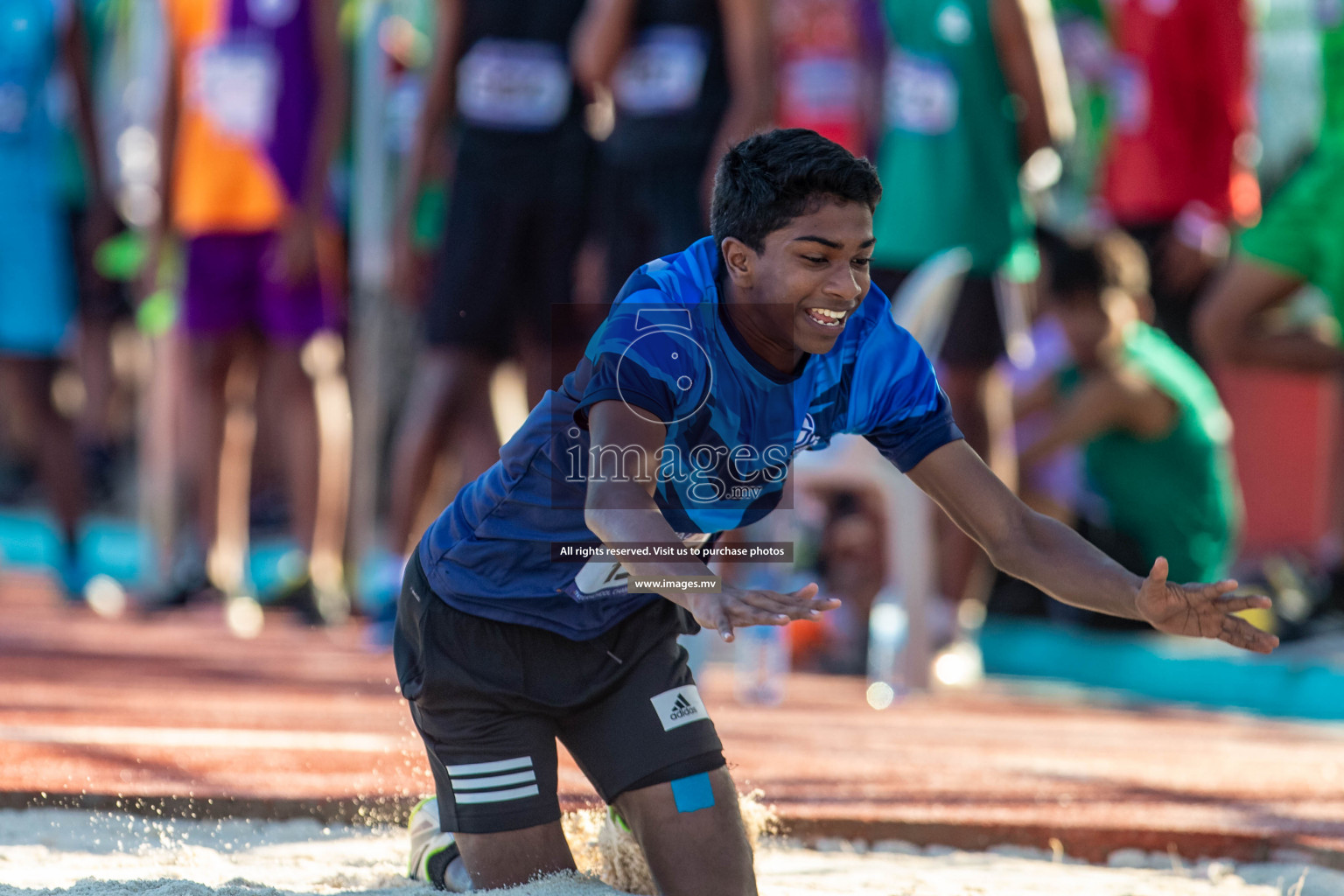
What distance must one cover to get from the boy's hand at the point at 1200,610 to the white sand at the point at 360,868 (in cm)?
67

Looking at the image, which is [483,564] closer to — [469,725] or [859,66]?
[469,725]

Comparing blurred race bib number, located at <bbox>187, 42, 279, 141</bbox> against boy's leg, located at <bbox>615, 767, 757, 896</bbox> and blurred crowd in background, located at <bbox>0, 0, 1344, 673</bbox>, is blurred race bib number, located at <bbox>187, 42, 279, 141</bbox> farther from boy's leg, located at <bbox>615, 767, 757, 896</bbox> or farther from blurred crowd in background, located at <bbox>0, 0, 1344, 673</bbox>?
boy's leg, located at <bbox>615, 767, 757, 896</bbox>

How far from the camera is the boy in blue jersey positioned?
2271mm

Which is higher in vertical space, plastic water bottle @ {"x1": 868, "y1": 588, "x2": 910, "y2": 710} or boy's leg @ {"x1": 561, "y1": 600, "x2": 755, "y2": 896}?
boy's leg @ {"x1": 561, "y1": 600, "x2": 755, "y2": 896}

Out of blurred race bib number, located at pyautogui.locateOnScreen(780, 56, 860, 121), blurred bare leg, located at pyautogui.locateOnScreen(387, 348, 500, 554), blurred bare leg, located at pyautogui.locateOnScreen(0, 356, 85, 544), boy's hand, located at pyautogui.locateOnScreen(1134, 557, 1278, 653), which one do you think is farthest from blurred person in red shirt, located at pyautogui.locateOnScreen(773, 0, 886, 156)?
boy's hand, located at pyautogui.locateOnScreen(1134, 557, 1278, 653)

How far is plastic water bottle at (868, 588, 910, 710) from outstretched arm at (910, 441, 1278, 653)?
2.29 metres

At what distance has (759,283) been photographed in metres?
2.34

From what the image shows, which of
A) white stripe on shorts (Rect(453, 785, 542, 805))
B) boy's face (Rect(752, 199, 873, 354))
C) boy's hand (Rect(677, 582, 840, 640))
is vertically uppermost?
boy's face (Rect(752, 199, 873, 354))

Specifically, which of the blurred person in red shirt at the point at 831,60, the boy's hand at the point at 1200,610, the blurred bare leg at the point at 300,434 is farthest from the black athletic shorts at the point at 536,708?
the blurred person in red shirt at the point at 831,60

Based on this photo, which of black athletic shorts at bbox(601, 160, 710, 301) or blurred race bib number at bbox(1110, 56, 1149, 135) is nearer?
black athletic shorts at bbox(601, 160, 710, 301)

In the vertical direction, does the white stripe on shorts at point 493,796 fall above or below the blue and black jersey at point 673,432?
below

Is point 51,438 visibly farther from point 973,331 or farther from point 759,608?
point 759,608

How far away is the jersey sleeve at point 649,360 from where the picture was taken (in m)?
2.22

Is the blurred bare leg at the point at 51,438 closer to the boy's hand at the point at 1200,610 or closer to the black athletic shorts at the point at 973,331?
the black athletic shorts at the point at 973,331
